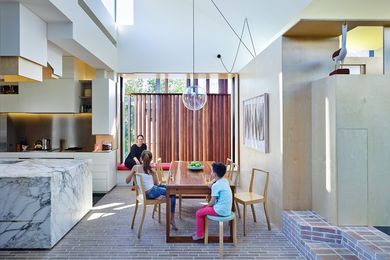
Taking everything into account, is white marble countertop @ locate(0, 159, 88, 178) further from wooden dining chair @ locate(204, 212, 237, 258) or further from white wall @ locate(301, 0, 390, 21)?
white wall @ locate(301, 0, 390, 21)

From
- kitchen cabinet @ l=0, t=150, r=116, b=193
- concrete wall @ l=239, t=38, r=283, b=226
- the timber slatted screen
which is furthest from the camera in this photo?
the timber slatted screen

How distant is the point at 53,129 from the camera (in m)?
7.39

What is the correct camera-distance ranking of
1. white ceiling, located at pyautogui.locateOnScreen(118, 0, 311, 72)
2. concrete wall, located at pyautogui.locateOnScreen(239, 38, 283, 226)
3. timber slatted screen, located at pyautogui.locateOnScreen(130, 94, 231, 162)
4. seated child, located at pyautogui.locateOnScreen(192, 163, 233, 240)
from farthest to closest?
timber slatted screen, located at pyautogui.locateOnScreen(130, 94, 231, 162) → white ceiling, located at pyautogui.locateOnScreen(118, 0, 311, 72) → concrete wall, located at pyautogui.locateOnScreen(239, 38, 283, 226) → seated child, located at pyautogui.locateOnScreen(192, 163, 233, 240)

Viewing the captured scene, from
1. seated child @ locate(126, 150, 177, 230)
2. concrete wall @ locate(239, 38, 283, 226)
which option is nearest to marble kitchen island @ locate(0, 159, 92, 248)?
seated child @ locate(126, 150, 177, 230)

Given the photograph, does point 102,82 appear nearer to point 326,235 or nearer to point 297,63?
point 297,63

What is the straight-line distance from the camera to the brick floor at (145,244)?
11.8 feet

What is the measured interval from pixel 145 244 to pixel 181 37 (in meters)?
4.88

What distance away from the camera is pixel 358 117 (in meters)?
3.57

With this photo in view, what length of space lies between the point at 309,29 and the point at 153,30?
429cm

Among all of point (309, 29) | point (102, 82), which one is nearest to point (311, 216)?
point (309, 29)

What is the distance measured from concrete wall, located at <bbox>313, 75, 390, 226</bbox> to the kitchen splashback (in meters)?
5.56

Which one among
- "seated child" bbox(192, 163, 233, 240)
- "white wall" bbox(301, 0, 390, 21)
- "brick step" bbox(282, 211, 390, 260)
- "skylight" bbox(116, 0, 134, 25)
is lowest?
"brick step" bbox(282, 211, 390, 260)

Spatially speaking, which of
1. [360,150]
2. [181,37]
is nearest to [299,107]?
[360,150]

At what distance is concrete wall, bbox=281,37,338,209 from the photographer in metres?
4.16
